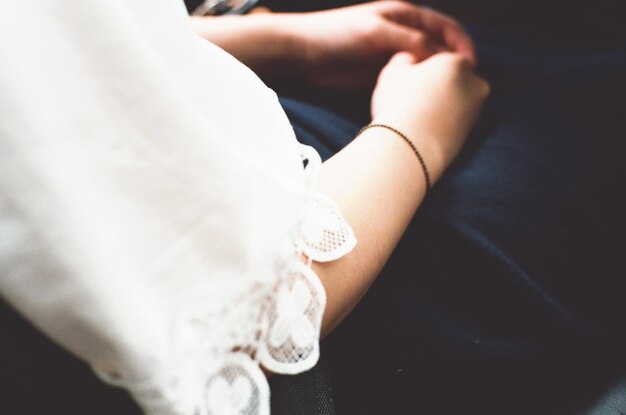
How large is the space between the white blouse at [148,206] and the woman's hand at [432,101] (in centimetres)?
22

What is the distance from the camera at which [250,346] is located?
0.94ft

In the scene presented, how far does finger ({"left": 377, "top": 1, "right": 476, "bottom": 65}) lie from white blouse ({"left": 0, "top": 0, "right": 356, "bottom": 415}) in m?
0.45

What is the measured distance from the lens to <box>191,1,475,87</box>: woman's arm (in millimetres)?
644

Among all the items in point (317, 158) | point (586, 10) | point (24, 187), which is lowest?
point (586, 10)

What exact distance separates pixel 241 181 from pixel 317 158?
0.10 m

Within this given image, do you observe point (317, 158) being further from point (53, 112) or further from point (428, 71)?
point (428, 71)

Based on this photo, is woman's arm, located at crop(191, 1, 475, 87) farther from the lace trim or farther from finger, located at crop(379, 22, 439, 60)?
the lace trim

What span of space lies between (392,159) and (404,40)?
28 centimetres

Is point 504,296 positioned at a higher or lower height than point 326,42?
lower

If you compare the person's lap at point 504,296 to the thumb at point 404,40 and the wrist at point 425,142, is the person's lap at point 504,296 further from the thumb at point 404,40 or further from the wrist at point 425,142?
the thumb at point 404,40

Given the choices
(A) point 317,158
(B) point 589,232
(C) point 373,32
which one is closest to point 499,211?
(B) point 589,232

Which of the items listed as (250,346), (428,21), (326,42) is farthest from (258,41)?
(250,346)

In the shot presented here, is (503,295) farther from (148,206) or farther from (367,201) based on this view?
(148,206)

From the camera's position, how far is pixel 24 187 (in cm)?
22
